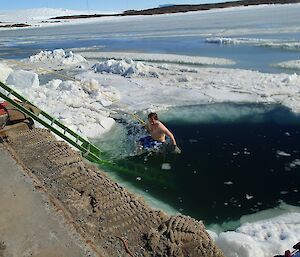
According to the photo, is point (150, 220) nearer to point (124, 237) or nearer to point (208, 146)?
point (124, 237)

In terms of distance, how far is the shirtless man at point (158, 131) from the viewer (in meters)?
7.62

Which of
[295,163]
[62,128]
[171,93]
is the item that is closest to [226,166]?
[295,163]

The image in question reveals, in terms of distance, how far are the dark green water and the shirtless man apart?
28 cm

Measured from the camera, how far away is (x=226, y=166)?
23.3 ft

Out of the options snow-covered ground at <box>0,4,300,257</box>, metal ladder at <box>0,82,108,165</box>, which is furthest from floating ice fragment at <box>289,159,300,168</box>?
metal ladder at <box>0,82,108,165</box>

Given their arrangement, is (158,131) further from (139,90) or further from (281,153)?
(139,90)

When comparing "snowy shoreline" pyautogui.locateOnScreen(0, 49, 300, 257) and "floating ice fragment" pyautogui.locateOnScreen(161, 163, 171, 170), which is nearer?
"floating ice fragment" pyautogui.locateOnScreen(161, 163, 171, 170)

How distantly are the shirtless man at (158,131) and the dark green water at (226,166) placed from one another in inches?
11.2

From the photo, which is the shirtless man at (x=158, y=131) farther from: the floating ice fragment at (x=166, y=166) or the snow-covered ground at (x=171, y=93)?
the snow-covered ground at (x=171, y=93)

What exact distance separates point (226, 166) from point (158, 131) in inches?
57.5

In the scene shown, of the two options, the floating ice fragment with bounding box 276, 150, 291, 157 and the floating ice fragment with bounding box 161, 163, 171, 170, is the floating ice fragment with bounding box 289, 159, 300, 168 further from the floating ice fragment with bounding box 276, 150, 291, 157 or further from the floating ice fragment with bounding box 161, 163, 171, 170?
the floating ice fragment with bounding box 161, 163, 171, 170

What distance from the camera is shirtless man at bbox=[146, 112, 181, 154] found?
7625 millimetres

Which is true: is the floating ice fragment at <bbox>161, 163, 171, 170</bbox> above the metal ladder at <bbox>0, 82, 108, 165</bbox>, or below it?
below

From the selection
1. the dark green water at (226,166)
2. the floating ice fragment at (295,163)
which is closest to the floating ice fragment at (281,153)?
the dark green water at (226,166)
